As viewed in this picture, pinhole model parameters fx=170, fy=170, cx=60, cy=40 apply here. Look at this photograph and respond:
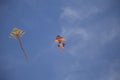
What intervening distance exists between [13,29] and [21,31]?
8.84 feet

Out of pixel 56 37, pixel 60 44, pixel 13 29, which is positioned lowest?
pixel 60 44

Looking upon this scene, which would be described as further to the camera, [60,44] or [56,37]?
[56,37]

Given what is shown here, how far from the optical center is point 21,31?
146 ft

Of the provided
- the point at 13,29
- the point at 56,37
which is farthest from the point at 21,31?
the point at 56,37

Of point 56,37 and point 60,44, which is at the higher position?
point 56,37

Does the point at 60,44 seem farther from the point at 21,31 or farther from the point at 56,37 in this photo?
the point at 21,31

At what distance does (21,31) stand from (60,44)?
1126 centimetres

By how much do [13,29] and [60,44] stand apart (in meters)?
13.9

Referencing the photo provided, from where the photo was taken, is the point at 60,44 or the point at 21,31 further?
the point at 21,31

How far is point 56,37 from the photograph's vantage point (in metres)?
43.7

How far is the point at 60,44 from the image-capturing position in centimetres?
4091

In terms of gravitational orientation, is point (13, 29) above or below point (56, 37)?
above

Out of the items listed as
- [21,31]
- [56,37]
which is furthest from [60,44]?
[21,31]

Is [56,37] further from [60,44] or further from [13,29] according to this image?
[13,29]
